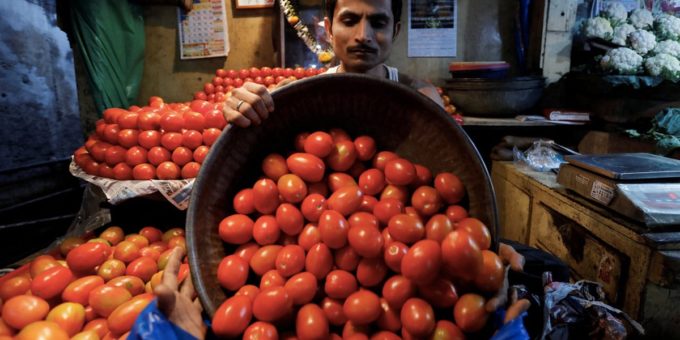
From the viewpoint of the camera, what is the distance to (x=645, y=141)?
10.0 feet

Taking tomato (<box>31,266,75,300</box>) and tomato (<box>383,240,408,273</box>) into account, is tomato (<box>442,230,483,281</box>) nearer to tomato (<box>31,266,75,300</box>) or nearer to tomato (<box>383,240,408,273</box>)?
tomato (<box>383,240,408,273</box>)

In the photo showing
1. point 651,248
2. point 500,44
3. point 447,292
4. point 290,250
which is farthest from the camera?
point 500,44

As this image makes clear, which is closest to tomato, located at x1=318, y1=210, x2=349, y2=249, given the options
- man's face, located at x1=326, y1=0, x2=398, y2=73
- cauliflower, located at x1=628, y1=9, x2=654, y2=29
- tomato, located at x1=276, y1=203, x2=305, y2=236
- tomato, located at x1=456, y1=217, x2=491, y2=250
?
tomato, located at x1=276, y1=203, x2=305, y2=236

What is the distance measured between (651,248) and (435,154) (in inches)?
48.7

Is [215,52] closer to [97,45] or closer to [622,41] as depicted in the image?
[97,45]

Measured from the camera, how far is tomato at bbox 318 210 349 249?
113cm

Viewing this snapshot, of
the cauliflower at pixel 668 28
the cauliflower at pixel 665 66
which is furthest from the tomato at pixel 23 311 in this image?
the cauliflower at pixel 668 28

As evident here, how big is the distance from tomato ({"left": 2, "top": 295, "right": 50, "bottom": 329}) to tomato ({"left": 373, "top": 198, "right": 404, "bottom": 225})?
4.52 ft

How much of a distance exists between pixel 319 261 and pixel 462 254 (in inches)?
17.6

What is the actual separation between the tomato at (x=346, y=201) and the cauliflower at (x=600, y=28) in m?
4.07

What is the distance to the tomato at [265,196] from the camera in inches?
49.7

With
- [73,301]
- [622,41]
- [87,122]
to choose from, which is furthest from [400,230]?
[87,122]

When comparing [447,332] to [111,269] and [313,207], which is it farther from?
[111,269]

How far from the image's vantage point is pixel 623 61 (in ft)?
11.2
